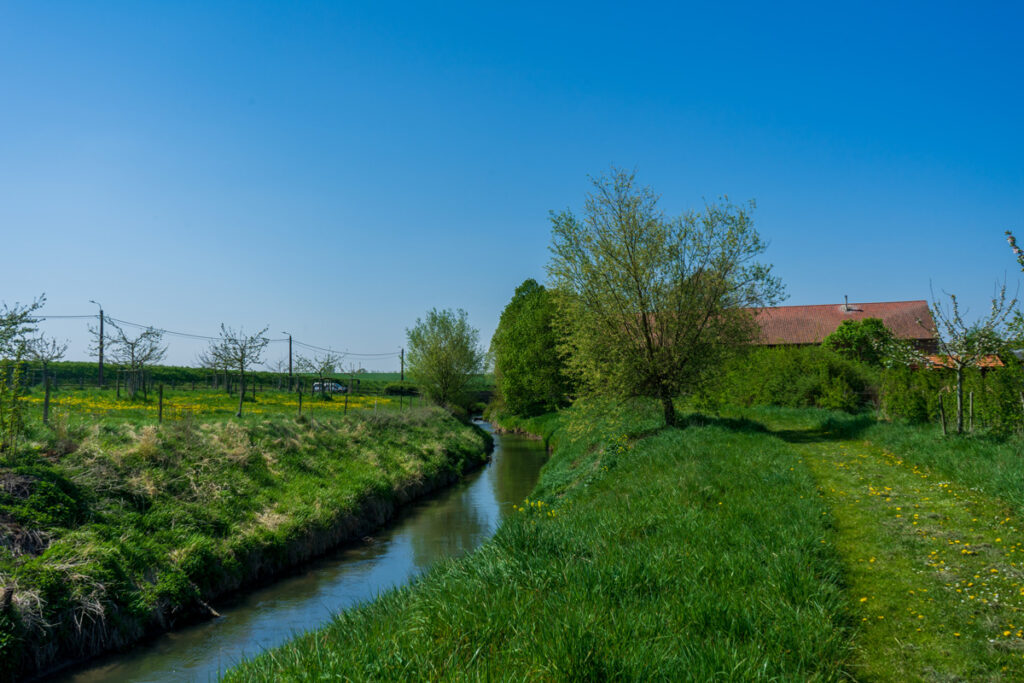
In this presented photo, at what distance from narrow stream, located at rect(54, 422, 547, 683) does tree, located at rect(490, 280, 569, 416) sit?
1991cm

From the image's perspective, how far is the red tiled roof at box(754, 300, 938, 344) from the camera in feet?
163

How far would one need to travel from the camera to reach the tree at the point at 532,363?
135 feet

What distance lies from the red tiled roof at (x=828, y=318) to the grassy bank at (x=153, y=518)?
40072 millimetres

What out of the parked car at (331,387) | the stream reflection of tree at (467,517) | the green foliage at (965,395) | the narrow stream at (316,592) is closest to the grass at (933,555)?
the green foliage at (965,395)

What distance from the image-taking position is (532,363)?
41312 millimetres

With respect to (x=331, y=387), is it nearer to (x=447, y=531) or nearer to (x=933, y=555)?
(x=447, y=531)

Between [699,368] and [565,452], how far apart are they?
612 centimetres

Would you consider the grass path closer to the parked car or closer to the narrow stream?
the narrow stream

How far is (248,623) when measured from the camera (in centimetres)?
995

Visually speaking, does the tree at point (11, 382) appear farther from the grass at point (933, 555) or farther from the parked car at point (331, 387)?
the parked car at point (331, 387)

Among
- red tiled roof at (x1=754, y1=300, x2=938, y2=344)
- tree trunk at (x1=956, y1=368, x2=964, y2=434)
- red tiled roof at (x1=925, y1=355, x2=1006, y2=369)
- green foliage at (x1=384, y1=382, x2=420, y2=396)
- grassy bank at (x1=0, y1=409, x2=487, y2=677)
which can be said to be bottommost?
grassy bank at (x1=0, y1=409, x2=487, y2=677)

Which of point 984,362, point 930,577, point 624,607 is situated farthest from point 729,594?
point 984,362

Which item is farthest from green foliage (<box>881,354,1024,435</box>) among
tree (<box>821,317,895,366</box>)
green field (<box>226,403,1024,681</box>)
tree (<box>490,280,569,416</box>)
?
tree (<box>490,280,569,416</box>)

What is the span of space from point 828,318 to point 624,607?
52.3 meters
